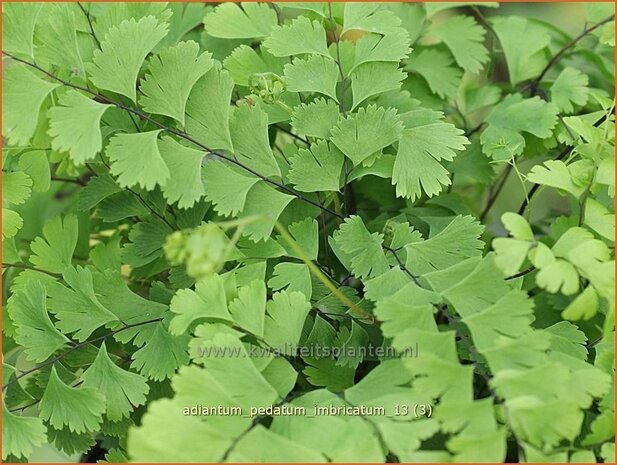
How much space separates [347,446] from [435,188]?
9.7 inches

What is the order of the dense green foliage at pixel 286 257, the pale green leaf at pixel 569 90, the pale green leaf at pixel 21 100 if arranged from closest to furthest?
the dense green foliage at pixel 286 257 → the pale green leaf at pixel 21 100 → the pale green leaf at pixel 569 90

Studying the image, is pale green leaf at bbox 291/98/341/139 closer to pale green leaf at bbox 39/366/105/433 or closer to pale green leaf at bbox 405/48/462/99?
pale green leaf at bbox 405/48/462/99

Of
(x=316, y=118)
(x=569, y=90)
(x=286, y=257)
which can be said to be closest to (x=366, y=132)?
(x=316, y=118)

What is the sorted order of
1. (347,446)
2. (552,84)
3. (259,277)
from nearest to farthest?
1. (347,446)
2. (259,277)
3. (552,84)

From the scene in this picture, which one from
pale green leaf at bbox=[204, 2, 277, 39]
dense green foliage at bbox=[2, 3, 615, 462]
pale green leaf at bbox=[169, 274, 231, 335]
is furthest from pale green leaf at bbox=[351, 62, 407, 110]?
pale green leaf at bbox=[169, 274, 231, 335]

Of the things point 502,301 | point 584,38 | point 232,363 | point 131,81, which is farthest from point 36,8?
point 584,38

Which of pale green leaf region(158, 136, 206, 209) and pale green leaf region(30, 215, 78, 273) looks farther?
pale green leaf region(30, 215, 78, 273)

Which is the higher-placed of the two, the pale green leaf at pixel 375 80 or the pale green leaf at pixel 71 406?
the pale green leaf at pixel 375 80

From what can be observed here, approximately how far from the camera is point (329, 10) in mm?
671

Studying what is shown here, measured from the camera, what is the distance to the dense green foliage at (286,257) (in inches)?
18.6

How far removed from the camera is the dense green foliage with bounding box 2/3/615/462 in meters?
0.47

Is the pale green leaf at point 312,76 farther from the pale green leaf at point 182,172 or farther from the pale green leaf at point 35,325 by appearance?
the pale green leaf at point 35,325

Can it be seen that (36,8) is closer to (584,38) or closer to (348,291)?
(348,291)

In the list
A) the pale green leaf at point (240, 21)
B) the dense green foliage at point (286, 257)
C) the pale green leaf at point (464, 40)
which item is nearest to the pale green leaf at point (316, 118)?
the dense green foliage at point (286, 257)
